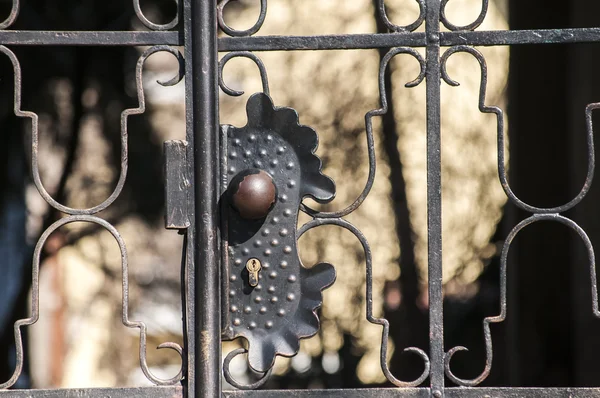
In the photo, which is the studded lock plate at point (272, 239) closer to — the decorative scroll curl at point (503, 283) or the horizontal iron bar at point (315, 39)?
the horizontal iron bar at point (315, 39)

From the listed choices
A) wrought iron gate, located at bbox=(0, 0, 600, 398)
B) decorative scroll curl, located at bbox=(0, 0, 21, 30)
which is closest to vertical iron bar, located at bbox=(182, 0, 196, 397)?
wrought iron gate, located at bbox=(0, 0, 600, 398)

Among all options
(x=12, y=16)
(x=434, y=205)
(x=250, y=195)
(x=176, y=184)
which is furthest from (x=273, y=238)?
(x=12, y=16)

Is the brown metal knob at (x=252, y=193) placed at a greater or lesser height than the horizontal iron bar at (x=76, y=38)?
lesser

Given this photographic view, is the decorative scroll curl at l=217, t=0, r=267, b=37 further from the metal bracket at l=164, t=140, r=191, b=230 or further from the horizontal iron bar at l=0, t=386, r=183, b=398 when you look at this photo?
the horizontal iron bar at l=0, t=386, r=183, b=398

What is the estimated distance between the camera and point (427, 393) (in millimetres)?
1993

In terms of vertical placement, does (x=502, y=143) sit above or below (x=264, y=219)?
above

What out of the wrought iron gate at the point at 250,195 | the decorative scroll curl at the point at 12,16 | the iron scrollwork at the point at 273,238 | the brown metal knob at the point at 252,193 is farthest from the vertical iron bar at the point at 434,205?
the decorative scroll curl at the point at 12,16

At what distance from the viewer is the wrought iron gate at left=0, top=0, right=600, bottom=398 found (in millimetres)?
1983

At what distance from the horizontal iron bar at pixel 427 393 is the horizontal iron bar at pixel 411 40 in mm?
804

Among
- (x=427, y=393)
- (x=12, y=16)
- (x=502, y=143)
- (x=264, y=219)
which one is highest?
(x=12, y=16)

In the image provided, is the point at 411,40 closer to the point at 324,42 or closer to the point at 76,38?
the point at 324,42

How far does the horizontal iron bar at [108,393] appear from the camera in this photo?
200 cm

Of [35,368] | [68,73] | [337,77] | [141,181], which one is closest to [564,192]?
[337,77]

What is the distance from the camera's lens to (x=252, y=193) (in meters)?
1.96
